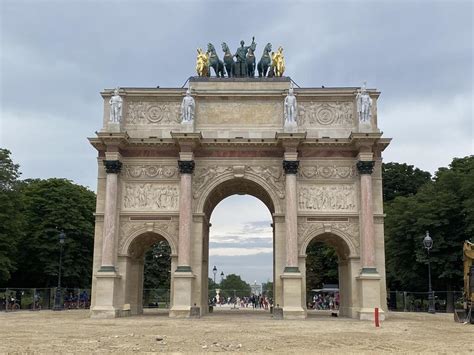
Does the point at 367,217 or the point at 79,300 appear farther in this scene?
the point at 79,300

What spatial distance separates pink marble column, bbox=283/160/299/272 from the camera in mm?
30672

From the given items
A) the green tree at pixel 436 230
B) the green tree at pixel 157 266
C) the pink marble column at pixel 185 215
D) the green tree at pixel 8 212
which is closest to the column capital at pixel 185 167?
the pink marble column at pixel 185 215

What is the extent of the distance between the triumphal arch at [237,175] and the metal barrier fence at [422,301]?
35.3 feet

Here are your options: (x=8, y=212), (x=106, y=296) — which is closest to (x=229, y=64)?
(x=106, y=296)

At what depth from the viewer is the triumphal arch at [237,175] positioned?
102 feet

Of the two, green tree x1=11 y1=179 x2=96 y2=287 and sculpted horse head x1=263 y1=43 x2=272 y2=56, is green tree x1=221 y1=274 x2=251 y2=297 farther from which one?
sculpted horse head x1=263 y1=43 x2=272 y2=56

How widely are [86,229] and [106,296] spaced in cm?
1958

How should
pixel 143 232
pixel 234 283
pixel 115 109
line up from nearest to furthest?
pixel 143 232 → pixel 115 109 → pixel 234 283

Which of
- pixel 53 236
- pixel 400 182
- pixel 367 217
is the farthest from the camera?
pixel 400 182

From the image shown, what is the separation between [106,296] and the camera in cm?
3017

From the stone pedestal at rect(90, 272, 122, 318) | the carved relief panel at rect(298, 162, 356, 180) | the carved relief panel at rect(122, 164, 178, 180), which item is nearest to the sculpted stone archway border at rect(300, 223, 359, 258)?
the carved relief panel at rect(298, 162, 356, 180)

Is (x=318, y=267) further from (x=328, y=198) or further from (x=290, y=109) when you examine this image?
(x=290, y=109)

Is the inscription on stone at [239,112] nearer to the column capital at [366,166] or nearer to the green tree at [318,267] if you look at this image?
the column capital at [366,166]

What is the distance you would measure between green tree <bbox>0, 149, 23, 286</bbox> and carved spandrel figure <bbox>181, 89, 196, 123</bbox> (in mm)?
15770
